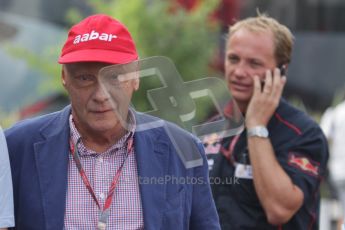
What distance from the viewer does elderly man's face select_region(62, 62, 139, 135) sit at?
358cm

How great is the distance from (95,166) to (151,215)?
31 cm

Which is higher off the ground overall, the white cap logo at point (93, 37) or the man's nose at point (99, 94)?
the white cap logo at point (93, 37)

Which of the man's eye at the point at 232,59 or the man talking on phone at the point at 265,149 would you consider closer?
the man talking on phone at the point at 265,149

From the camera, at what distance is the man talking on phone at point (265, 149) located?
15.1ft

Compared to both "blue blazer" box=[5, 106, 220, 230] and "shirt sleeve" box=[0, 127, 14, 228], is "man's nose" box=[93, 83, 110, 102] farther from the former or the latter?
"shirt sleeve" box=[0, 127, 14, 228]

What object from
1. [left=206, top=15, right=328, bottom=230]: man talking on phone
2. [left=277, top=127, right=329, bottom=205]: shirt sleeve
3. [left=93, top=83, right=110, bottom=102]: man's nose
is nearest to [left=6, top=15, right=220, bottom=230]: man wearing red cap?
[left=93, top=83, right=110, bottom=102]: man's nose

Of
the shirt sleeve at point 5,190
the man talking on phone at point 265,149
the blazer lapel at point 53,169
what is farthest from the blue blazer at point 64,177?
the man talking on phone at point 265,149

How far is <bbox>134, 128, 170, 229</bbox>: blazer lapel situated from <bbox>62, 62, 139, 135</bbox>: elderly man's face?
0.54ft

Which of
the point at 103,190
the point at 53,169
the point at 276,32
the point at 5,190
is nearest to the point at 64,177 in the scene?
the point at 53,169

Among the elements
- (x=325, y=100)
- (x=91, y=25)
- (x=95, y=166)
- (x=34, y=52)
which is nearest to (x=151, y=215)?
(x=95, y=166)

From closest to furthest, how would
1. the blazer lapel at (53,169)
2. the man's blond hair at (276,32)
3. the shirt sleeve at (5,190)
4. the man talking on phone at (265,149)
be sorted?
the shirt sleeve at (5,190) → the blazer lapel at (53,169) → the man talking on phone at (265,149) → the man's blond hair at (276,32)

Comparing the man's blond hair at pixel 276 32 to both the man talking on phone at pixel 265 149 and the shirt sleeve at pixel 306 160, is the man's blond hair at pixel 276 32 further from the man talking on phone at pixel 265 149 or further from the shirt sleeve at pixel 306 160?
the shirt sleeve at pixel 306 160

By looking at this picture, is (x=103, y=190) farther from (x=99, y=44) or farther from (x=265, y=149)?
(x=265, y=149)

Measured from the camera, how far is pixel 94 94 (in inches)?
141
